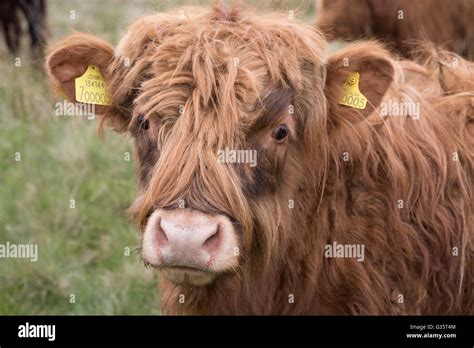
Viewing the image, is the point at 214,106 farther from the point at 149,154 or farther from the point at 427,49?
the point at 427,49

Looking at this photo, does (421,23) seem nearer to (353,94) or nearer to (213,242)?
(353,94)

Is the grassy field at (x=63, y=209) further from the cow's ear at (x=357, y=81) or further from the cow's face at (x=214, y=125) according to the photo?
the cow's face at (x=214, y=125)

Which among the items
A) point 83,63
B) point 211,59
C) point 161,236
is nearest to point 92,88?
point 83,63

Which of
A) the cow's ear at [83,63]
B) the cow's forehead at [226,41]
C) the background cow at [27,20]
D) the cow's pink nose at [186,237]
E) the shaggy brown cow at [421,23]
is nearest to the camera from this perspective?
the cow's pink nose at [186,237]

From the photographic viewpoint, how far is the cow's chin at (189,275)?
5.05m

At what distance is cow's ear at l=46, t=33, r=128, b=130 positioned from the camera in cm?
596

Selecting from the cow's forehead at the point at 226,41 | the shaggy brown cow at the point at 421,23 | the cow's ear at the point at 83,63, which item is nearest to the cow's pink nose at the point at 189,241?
the cow's forehead at the point at 226,41

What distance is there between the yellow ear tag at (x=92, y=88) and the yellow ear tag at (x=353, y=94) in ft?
4.54

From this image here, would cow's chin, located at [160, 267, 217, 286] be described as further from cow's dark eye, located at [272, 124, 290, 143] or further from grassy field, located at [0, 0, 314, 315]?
grassy field, located at [0, 0, 314, 315]

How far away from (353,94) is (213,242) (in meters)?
1.38

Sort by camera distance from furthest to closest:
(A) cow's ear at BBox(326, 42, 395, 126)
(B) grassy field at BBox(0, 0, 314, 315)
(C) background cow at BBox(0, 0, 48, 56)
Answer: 1. (C) background cow at BBox(0, 0, 48, 56)
2. (B) grassy field at BBox(0, 0, 314, 315)
3. (A) cow's ear at BBox(326, 42, 395, 126)

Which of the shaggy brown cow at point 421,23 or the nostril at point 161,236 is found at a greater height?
the shaggy brown cow at point 421,23

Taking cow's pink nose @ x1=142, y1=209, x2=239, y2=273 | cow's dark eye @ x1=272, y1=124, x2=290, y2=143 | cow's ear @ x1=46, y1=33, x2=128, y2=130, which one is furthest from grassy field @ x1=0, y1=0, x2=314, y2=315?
cow's pink nose @ x1=142, y1=209, x2=239, y2=273

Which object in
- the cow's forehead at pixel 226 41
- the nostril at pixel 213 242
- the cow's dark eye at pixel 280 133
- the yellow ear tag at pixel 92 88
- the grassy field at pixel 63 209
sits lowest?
the grassy field at pixel 63 209
